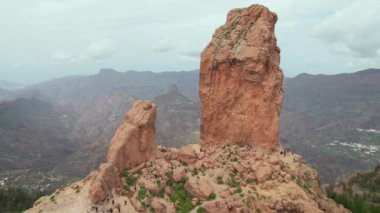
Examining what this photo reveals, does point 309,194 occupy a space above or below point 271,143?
below

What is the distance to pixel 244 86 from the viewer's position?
2400 inches

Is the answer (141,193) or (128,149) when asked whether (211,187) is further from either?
(128,149)

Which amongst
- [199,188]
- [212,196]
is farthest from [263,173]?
[199,188]

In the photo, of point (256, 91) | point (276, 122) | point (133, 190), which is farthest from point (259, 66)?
point (133, 190)

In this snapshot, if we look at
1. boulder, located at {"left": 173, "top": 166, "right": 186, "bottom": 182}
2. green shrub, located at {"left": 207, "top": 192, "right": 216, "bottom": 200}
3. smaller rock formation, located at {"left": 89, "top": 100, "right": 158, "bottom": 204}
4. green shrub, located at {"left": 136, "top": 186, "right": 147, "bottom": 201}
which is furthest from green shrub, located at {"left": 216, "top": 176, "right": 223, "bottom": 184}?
smaller rock formation, located at {"left": 89, "top": 100, "right": 158, "bottom": 204}

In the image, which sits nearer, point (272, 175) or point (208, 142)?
point (272, 175)

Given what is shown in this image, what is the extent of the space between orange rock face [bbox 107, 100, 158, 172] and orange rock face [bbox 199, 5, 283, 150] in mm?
8140

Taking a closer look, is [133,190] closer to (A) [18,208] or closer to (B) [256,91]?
(B) [256,91]

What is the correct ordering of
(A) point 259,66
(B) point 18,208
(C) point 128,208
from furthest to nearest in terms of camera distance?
(B) point 18,208, (A) point 259,66, (C) point 128,208

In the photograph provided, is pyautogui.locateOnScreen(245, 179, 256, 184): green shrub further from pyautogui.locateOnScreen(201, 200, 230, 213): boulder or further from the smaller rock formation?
the smaller rock formation

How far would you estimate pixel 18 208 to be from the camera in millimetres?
112250

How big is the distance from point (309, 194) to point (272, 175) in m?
5.10

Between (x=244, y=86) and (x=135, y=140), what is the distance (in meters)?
16.7

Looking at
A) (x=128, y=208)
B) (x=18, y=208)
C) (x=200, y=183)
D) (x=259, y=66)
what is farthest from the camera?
(x=18, y=208)
